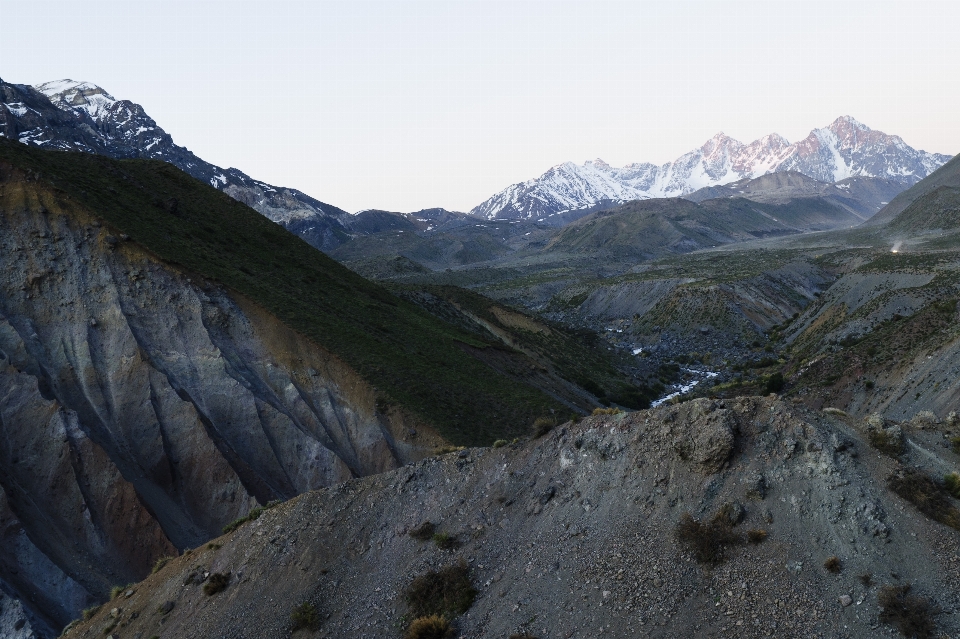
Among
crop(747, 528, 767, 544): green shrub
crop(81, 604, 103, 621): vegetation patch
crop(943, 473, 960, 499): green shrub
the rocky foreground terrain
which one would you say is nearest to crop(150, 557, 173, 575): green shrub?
the rocky foreground terrain

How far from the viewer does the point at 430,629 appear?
13.1 metres

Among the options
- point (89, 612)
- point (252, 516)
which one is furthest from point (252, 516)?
point (89, 612)

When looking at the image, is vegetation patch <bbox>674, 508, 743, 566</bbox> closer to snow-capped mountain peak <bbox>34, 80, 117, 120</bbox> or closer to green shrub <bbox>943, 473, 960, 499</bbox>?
green shrub <bbox>943, 473, 960, 499</bbox>

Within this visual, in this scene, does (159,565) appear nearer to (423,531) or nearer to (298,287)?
(423,531)

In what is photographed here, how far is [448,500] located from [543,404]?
20157 millimetres

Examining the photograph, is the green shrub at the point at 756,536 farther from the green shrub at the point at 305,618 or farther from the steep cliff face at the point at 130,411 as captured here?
the steep cliff face at the point at 130,411

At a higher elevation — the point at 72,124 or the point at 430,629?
the point at 72,124

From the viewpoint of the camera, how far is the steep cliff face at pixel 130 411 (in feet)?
76.1

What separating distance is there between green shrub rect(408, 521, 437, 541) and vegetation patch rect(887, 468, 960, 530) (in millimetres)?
10404

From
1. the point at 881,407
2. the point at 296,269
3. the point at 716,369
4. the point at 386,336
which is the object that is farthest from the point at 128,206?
the point at 716,369

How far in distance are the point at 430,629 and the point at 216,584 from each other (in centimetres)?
720

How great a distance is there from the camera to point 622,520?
13789 millimetres

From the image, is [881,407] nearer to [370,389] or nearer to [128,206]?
[370,389]

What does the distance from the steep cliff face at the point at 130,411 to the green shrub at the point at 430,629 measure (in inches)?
539
